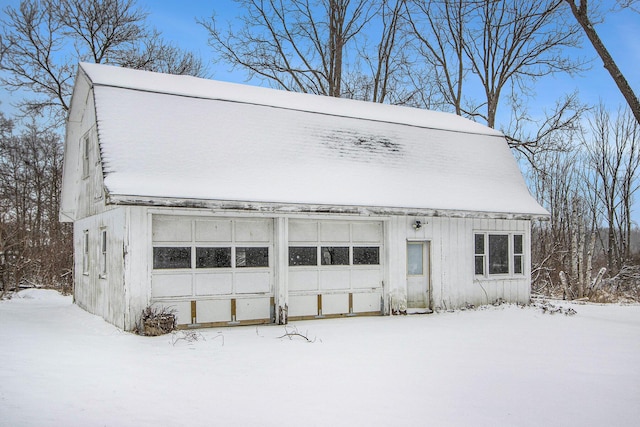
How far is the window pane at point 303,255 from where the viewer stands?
502 inches

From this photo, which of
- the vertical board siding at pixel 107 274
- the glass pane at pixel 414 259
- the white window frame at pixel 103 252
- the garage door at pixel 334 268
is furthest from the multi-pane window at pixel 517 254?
the white window frame at pixel 103 252

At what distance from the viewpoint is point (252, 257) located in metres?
12.2

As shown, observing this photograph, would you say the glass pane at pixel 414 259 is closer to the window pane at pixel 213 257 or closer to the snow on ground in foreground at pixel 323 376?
the snow on ground in foreground at pixel 323 376

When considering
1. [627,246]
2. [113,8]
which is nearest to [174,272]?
[113,8]

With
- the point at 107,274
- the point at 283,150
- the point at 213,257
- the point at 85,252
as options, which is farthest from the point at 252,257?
the point at 85,252

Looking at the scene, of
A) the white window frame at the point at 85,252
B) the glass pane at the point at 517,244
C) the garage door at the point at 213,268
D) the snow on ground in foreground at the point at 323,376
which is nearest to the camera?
the snow on ground in foreground at the point at 323,376

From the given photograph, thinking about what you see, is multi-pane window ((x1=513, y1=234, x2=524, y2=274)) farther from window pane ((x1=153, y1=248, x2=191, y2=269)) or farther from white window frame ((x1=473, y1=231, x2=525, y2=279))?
window pane ((x1=153, y1=248, x2=191, y2=269))

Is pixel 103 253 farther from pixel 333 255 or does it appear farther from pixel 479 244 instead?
pixel 479 244

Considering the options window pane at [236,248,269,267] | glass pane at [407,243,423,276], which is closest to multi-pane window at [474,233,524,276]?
glass pane at [407,243,423,276]

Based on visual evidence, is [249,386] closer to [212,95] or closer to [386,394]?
[386,394]

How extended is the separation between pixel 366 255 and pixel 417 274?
1685mm

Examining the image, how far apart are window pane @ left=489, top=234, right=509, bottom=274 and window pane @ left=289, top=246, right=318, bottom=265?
5.45m

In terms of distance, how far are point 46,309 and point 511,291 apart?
12897 mm

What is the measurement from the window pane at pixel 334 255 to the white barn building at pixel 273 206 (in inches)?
1.4
